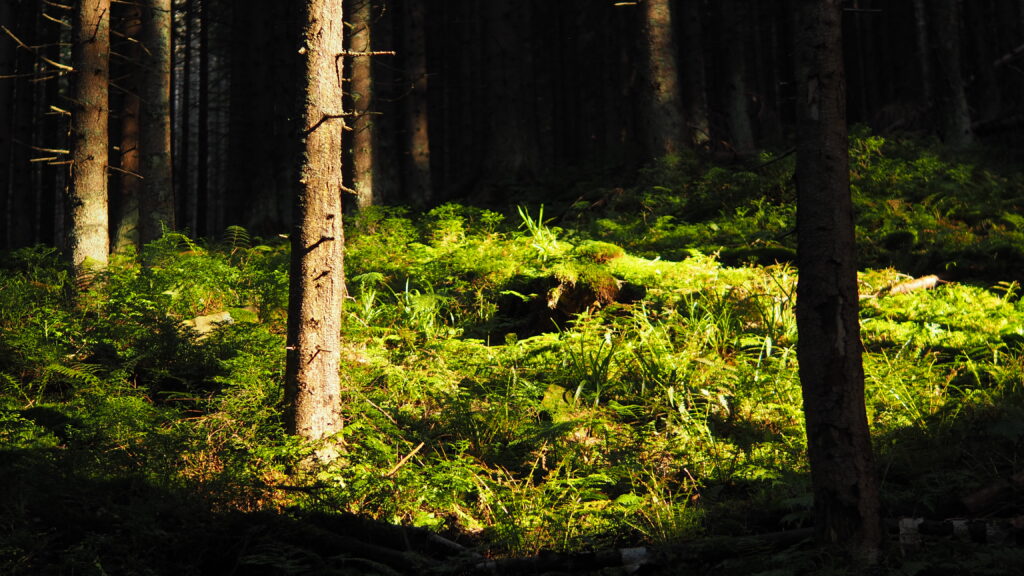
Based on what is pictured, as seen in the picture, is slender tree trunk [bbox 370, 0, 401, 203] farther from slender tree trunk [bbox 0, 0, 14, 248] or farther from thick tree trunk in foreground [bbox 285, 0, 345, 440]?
thick tree trunk in foreground [bbox 285, 0, 345, 440]

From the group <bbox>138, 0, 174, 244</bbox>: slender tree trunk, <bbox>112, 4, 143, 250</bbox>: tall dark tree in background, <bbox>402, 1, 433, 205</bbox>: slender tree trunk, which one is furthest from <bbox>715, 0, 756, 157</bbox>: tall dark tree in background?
<bbox>112, 4, 143, 250</bbox>: tall dark tree in background

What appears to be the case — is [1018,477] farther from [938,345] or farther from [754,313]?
[754,313]

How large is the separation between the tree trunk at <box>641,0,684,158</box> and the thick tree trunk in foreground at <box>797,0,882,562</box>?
9.26m

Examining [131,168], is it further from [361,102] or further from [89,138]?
[89,138]

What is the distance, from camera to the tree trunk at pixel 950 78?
517 inches

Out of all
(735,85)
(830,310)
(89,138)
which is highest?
(735,85)

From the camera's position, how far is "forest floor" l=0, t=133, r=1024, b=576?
3930mm

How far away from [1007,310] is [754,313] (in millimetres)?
2203

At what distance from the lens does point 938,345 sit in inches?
251

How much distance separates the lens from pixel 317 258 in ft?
16.9

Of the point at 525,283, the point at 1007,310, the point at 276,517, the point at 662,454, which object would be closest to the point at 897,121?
the point at 1007,310

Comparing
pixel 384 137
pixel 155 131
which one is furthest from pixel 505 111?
pixel 155 131

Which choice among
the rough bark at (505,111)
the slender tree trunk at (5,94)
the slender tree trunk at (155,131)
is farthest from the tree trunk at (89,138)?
the rough bark at (505,111)

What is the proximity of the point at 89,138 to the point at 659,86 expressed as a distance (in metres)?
8.65
